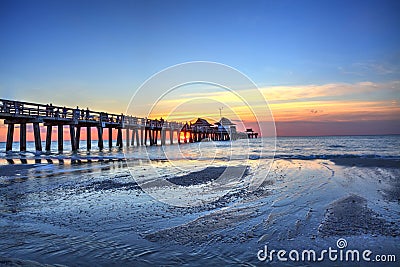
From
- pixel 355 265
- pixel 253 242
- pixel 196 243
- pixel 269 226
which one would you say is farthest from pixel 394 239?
pixel 196 243

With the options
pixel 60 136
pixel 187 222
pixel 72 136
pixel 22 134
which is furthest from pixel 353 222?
pixel 72 136

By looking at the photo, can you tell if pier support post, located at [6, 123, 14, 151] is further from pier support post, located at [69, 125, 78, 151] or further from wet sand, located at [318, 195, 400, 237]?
wet sand, located at [318, 195, 400, 237]

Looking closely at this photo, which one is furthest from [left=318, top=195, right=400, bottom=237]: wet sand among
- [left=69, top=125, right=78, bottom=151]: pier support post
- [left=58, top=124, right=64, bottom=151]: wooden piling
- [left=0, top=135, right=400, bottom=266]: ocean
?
[left=69, top=125, right=78, bottom=151]: pier support post

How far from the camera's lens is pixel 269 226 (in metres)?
4.89

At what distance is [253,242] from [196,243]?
82 centimetres

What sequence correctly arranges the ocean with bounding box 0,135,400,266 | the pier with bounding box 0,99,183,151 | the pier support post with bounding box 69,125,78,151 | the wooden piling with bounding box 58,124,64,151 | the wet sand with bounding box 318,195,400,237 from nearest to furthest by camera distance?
the ocean with bounding box 0,135,400,266 → the wet sand with bounding box 318,195,400,237 → the pier with bounding box 0,99,183,151 → the wooden piling with bounding box 58,124,64,151 → the pier support post with bounding box 69,125,78,151

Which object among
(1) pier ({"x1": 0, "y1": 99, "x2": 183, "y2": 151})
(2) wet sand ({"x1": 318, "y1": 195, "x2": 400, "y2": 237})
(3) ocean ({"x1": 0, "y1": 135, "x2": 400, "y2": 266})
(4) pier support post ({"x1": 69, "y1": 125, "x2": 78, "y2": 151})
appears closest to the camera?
(3) ocean ({"x1": 0, "y1": 135, "x2": 400, "y2": 266})

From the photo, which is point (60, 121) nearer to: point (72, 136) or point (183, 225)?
point (72, 136)

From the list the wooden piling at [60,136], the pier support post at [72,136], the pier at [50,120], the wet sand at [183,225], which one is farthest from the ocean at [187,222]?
the pier support post at [72,136]

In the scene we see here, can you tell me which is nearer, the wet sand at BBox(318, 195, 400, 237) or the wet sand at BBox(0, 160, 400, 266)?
the wet sand at BBox(0, 160, 400, 266)

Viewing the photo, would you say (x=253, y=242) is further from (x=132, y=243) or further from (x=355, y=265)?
(x=132, y=243)

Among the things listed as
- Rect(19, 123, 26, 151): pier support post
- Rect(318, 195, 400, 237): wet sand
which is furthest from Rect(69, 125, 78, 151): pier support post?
Rect(318, 195, 400, 237): wet sand

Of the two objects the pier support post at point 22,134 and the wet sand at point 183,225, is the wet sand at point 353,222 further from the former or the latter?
the pier support post at point 22,134

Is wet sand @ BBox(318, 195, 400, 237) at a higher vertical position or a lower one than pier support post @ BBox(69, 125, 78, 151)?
lower
